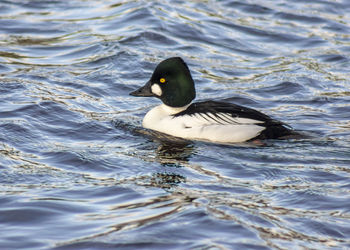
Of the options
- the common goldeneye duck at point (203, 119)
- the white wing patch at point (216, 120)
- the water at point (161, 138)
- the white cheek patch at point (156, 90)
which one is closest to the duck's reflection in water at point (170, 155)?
the water at point (161, 138)

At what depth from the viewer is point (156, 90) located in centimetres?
1024

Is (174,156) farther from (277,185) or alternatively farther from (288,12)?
(288,12)

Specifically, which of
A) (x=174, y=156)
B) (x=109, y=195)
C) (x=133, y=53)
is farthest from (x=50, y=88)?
(x=109, y=195)

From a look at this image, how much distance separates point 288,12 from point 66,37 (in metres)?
4.75

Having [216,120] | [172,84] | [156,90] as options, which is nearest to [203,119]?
[216,120]

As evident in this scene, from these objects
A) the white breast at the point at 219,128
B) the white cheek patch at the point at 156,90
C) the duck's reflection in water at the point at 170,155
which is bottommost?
the duck's reflection in water at the point at 170,155

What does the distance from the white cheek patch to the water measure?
1.74ft

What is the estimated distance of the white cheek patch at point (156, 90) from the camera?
10211mm

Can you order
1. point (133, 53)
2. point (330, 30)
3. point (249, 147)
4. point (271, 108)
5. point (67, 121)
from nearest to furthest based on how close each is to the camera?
point (249, 147) < point (67, 121) < point (271, 108) < point (133, 53) < point (330, 30)

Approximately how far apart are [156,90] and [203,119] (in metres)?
0.85

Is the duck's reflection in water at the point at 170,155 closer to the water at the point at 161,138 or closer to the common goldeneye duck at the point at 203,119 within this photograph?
Answer: the water at the point at 161,138

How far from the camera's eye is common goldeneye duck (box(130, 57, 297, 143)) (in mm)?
9703

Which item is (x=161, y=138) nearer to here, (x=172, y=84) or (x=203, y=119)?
(x=203, y=119)

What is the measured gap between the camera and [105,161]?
8586 mm
